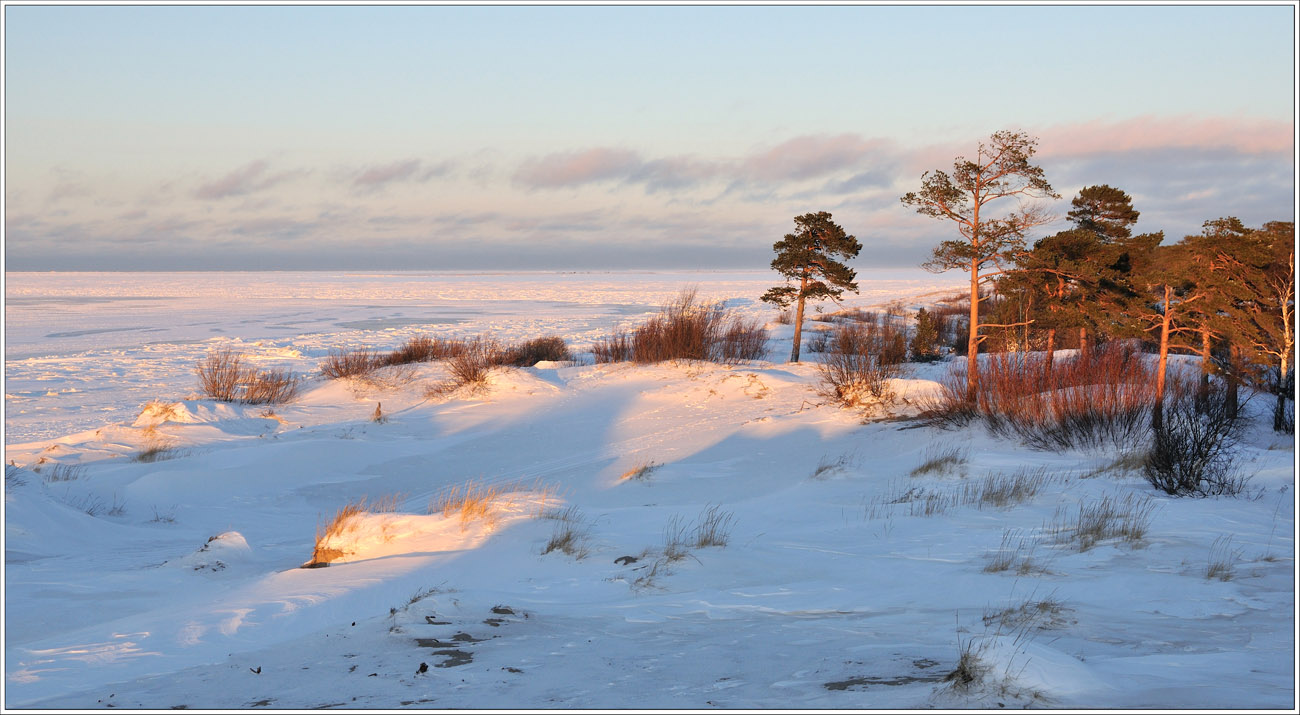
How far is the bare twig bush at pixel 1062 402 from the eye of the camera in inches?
451

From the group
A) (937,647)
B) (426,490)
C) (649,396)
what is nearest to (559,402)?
(649,396)

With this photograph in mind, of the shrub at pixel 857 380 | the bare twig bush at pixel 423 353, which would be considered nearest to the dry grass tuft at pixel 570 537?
the shrub at pixel 857 380

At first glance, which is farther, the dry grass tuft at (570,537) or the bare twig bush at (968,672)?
the dry grass tuft at (570,537)

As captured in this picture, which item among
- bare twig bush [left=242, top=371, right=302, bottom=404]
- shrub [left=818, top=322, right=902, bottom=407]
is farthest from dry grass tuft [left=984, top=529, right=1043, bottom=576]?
bare twig bush [left=242, top=371, right=302, bottom=404]

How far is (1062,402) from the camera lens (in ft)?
39.7

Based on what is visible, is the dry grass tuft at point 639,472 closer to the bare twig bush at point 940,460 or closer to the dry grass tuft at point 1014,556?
the bare twig bush at point 940,460

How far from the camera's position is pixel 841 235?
79.1 ft

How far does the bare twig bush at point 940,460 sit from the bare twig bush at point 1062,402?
1.37 meters

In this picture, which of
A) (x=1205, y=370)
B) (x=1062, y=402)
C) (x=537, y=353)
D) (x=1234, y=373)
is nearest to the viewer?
(x=1062, y=402)

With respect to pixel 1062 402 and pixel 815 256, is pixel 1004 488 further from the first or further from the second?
pixel 815 256

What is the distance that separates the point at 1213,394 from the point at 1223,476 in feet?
27.8

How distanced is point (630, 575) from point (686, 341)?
1593cm

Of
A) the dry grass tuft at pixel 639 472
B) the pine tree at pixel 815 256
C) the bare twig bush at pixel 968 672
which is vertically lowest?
the dry grass tuft at pixel 639 472

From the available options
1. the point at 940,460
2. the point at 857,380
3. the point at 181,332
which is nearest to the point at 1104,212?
the point at 857,380
